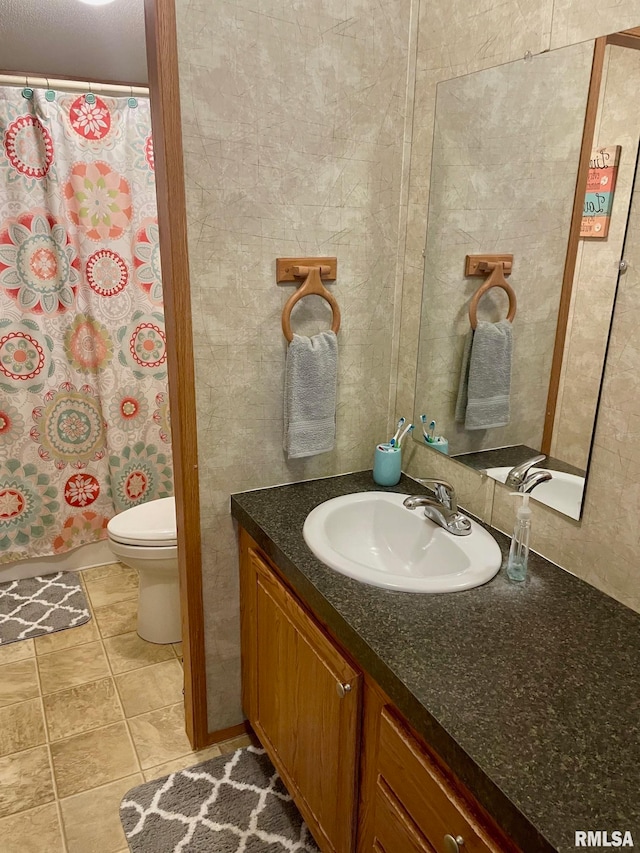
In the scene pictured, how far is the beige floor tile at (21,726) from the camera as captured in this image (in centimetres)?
196

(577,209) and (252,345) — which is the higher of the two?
(577,209)

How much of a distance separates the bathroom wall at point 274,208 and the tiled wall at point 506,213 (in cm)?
17

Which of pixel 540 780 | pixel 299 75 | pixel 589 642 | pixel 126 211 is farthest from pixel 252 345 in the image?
pixel 126 211

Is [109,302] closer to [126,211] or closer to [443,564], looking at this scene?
[126,211]

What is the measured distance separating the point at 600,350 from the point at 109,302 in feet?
6.93

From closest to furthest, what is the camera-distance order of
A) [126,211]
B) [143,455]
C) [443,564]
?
[443,564] → [126,211] → [143,455]

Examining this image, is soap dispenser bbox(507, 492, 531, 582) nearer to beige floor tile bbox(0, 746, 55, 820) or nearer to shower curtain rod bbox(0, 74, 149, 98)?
beige floor tile bbox(0, 746, 55, 820)

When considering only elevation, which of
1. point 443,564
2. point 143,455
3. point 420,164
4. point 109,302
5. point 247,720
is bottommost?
point 247,720

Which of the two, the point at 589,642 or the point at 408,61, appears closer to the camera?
the point at 589,642

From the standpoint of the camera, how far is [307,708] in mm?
1458

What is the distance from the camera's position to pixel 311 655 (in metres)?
1.40

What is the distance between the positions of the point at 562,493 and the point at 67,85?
7.89 ft

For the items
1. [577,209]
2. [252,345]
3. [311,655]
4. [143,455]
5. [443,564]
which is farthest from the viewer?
[143,455]

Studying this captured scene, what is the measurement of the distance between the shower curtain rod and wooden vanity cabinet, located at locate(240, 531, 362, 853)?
1.95 metres
